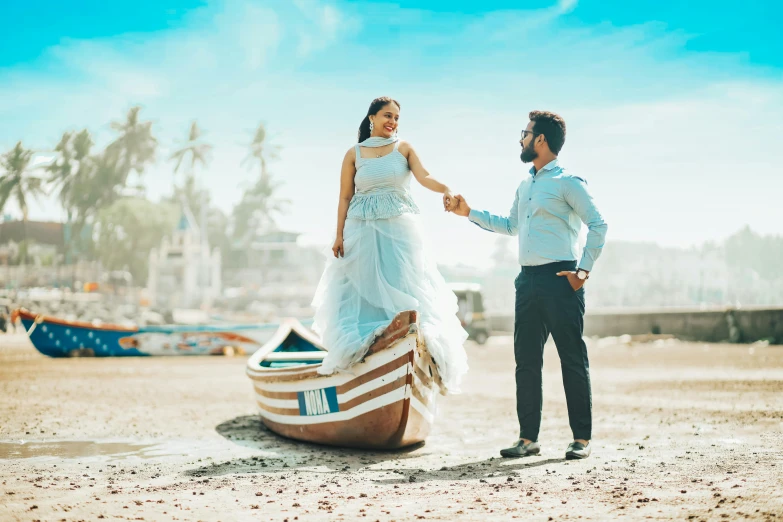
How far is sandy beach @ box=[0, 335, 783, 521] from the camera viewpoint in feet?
10.7

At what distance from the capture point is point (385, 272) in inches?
199

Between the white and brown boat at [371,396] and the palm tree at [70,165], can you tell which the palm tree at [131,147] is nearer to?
the palm tree at [70,165]

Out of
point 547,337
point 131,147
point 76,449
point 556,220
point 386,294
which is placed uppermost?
point 131,147

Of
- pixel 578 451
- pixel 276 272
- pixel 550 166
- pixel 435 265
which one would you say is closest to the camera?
pixel 578 451

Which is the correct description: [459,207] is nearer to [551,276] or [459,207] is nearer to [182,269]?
[551,276]

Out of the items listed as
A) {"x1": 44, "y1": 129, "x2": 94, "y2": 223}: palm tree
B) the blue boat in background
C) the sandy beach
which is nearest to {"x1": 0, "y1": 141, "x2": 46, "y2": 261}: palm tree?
{"x1": 44, "y1": 129, "x2": 94, "y2": 223}: palm tree

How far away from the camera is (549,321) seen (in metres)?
4.65

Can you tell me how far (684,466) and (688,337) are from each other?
20169mm

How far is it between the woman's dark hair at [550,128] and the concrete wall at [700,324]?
1800 centimetres

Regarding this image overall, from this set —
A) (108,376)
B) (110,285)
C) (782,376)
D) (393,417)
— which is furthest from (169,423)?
(110,285)

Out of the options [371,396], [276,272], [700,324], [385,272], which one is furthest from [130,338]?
[276,272]

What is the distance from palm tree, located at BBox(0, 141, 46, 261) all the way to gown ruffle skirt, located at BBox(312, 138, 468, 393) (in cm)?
5253

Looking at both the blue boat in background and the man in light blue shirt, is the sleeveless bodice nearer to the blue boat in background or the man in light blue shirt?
the man in light blue shirt

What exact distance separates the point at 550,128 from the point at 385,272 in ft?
4.90
